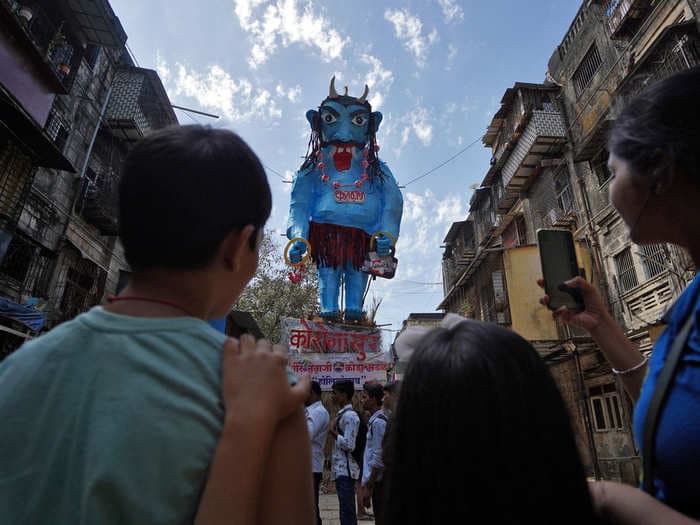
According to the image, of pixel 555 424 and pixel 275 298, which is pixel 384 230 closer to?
pixel 555 424

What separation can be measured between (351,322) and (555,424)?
6.00 meters

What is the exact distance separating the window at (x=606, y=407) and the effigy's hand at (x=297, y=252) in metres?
10.9

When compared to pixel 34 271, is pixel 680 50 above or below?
above

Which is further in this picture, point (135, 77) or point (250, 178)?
point (135, 77)

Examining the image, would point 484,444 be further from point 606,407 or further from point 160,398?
point 606,407

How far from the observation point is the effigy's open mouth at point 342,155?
20.6 feet

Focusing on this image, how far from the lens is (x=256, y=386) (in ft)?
Result: 2.73

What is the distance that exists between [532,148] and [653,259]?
20.8 ft

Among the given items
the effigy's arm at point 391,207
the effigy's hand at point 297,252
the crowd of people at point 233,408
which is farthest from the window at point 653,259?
the crowd of people at point 233,408

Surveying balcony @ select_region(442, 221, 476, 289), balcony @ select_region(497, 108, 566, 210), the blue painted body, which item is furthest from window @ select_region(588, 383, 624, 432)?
balcony @ select_region(442, 221, 476, 289)

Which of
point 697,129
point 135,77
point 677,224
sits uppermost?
point 135,77

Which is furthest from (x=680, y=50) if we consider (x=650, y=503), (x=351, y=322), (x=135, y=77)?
(x=135, y=77)

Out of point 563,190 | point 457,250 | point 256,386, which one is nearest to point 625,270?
point 563,190

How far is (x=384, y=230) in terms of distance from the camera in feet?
20.2
